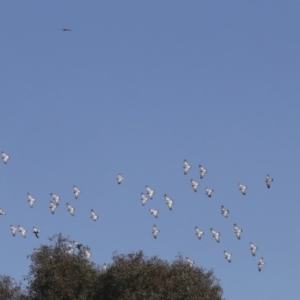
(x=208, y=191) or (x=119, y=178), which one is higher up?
(x=208, y=191)

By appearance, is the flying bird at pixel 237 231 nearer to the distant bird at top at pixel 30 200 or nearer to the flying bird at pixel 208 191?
the flying bird at pixel 208 191

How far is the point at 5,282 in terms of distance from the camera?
179 meters

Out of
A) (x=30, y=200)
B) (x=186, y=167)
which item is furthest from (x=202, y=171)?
(x=30, y=200)

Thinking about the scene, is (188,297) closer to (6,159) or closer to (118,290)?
(118,290)

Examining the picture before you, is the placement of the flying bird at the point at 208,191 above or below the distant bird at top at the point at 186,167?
below

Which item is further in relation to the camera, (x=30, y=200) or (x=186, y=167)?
(x=30, y=200)

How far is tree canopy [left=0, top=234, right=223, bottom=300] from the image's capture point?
6504 inches

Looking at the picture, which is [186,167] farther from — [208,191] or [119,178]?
[119,178]

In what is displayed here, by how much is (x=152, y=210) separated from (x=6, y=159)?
18088 mm

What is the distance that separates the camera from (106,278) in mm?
170250

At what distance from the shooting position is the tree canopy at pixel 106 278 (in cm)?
16521

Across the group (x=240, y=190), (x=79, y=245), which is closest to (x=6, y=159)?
(x=79, y=245)

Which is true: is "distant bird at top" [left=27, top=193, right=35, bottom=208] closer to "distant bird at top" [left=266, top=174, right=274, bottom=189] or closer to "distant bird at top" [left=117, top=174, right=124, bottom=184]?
"distant bird at top" [left=117, top=174, right=124, bottom=184]

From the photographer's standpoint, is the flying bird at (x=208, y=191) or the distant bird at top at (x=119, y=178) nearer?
the distant bird at top at (x=119, y=178)
